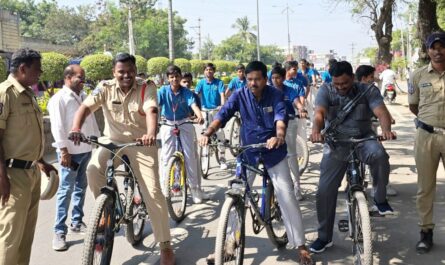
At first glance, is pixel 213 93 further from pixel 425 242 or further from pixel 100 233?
pixel 100 233

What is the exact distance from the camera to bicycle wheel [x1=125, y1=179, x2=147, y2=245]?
4277mm

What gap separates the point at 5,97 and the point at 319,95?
8.69 feet

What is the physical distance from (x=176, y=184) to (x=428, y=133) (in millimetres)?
2901

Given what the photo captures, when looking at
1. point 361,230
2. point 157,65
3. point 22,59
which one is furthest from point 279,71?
point 157,65

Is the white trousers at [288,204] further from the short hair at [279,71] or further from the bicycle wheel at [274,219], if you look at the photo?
the short hair at [279,71]

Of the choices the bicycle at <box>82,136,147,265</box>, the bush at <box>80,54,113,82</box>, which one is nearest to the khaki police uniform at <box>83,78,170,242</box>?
the bicycle at <box>82,136,147,265</box>

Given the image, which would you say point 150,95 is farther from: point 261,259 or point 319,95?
point 261,259

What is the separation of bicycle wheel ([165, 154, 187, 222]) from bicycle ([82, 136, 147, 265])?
3.00 ft

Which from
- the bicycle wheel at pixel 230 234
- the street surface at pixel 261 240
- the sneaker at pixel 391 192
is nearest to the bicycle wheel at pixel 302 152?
the street surface at pixel 261 240

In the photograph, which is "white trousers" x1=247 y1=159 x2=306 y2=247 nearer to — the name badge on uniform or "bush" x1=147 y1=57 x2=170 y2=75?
the name badge on uniform

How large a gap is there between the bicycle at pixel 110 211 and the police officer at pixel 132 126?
0.14 meters

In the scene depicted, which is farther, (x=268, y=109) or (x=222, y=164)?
(x=222, y=164)

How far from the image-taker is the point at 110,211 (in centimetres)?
373

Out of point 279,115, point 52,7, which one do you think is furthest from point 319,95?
point 52,7
